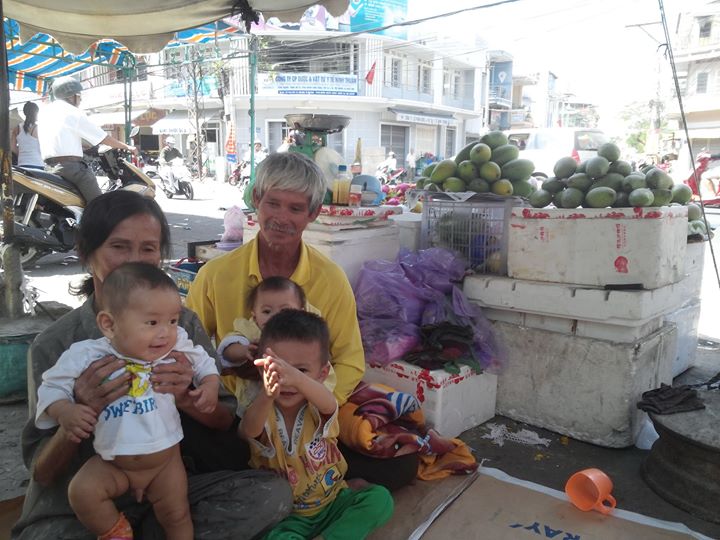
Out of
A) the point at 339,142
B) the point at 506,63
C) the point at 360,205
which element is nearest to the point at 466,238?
the point at 360,205

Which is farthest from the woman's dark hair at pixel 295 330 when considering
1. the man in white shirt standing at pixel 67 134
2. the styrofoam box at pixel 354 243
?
the man in white shirt standing at pixel 67 134

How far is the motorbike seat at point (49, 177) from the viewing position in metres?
5.45

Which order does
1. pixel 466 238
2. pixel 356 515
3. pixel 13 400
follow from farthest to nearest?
1. pixel 466 238
2. pixel 13 400
3. pixel 356 515

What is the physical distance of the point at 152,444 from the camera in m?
1.37

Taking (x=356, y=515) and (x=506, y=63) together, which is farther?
(x=506, y=63)

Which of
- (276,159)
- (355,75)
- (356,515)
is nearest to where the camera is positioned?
(356,515)

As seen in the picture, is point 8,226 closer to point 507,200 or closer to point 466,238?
point 466,238

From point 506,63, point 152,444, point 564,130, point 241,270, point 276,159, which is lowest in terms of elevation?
point 152,444

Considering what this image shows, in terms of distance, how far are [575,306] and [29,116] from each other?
6.26 metres

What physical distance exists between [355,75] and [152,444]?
23442 mm

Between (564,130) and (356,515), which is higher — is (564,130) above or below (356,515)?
above

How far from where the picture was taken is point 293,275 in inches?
84.8

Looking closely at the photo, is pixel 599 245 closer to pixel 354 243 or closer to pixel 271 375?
pixel 354 243

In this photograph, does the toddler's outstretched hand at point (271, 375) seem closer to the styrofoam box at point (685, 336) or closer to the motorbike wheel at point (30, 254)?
the styrofoam box at point (685, 336)
